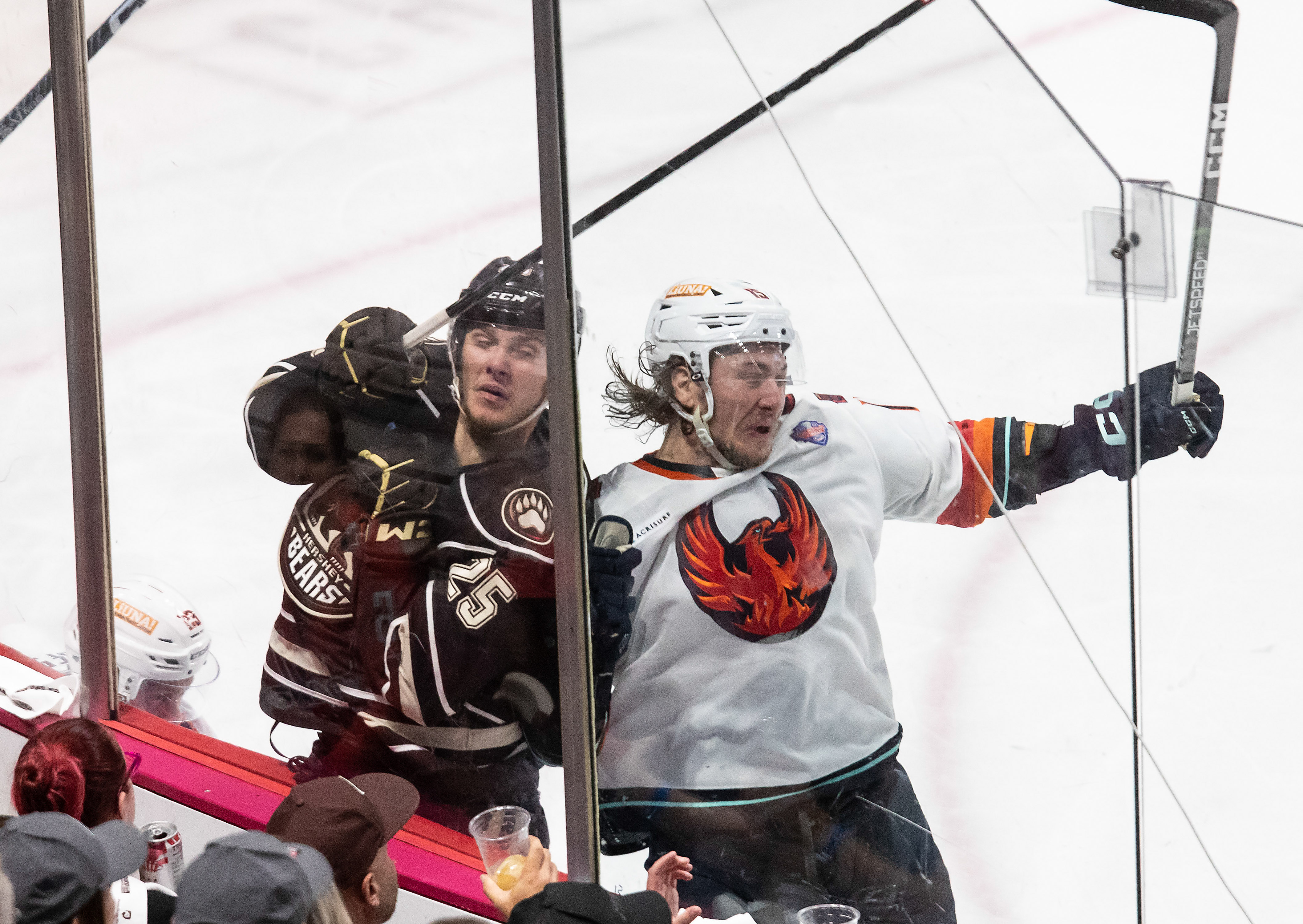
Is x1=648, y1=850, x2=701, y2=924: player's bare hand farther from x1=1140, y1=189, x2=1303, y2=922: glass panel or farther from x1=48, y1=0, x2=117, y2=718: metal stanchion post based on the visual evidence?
x1=48, y1=0, x2=117, y2=718: metal stanchion post

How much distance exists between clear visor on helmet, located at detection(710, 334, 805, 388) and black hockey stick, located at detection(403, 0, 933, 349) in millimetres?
238

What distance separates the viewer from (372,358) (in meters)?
1.89

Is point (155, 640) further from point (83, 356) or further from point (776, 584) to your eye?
point (776, 584)

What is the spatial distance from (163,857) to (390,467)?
77 cm

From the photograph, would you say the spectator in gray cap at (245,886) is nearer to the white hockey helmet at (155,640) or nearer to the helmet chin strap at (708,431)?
the helmet chin strap at (708,431)

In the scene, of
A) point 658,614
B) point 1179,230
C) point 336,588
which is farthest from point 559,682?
point 1179,230

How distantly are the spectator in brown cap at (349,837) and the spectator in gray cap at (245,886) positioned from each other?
A: 17 centimetres

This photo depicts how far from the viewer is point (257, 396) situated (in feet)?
6.70

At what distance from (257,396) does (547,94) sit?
781 mm

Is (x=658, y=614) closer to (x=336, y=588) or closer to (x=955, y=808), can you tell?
(x=955, y=808)

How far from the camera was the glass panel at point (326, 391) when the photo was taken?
5.79ft

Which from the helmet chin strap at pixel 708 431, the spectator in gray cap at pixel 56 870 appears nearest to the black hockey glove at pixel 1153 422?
the helmet chin strap at pixel 708 431

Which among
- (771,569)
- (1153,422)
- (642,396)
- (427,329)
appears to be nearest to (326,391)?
(427,329)

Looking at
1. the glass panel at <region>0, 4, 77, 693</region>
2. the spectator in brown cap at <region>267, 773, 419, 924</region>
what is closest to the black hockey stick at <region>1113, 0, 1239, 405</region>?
the spectator in brown cap at <region>267, 773, 419, 924</region>
